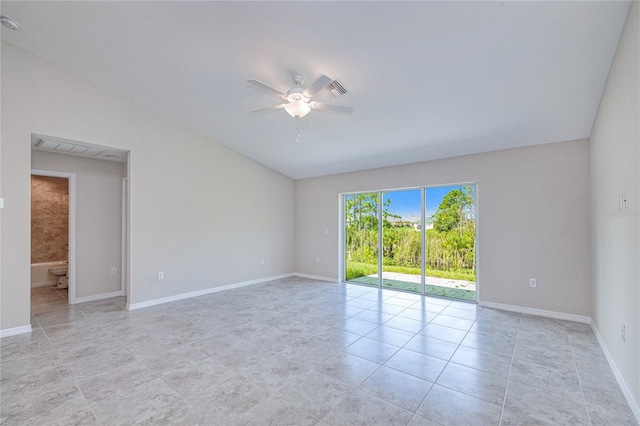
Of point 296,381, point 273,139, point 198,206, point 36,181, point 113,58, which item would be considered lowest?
point 296,381

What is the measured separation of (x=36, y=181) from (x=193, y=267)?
4319mm

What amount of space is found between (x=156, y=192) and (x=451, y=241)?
16.7 ft

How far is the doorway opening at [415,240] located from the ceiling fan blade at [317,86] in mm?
3387

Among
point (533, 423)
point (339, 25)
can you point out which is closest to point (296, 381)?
point (533, 423)

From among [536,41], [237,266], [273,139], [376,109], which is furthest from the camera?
[237,266]

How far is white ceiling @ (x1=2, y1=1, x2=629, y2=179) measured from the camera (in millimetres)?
2301

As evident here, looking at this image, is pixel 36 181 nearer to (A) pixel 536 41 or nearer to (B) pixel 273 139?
(B) pixel 273 139

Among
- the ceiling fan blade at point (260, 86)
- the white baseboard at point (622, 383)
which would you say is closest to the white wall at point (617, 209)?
the white baseboard at point (622, 383)

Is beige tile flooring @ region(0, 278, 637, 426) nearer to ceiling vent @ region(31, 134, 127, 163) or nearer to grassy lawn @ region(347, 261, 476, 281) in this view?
Result: grassy lawn @ region(347, 261, 476, 281)

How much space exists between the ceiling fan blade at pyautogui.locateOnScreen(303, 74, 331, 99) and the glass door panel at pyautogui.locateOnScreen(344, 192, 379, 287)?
12.2ft

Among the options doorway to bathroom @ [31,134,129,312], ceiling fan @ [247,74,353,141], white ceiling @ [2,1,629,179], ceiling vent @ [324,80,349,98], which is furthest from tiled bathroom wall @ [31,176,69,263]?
ceiling vent @ [324,80,349,98]

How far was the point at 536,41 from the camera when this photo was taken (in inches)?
94.0

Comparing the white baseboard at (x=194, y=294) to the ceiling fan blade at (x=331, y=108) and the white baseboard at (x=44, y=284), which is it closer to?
the white baseboard at (x=44, y=284)

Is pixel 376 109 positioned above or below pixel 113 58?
below
